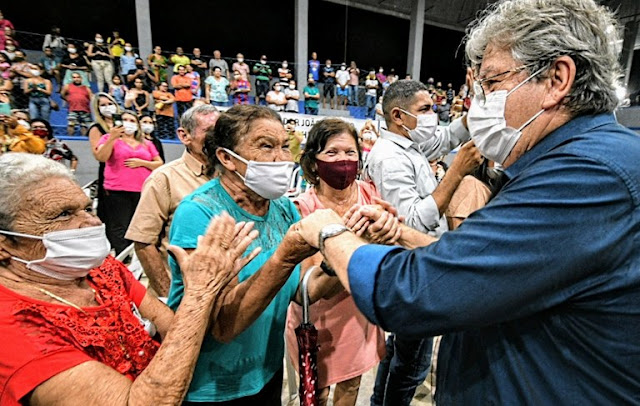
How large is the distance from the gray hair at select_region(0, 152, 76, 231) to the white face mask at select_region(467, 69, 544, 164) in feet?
4.68

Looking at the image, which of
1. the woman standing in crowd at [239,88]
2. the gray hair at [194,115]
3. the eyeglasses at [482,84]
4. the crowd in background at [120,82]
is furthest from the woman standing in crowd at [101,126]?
the woman standing in crowd at [239,88]

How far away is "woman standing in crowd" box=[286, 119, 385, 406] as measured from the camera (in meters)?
2.00

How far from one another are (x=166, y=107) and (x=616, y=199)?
393 inches

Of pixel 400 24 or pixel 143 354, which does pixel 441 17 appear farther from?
pixel 143 354

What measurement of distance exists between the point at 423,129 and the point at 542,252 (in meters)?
1.87

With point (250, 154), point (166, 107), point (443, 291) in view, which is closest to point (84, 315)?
point (250, 154)

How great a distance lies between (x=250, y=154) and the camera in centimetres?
160

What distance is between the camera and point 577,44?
0.86 meters

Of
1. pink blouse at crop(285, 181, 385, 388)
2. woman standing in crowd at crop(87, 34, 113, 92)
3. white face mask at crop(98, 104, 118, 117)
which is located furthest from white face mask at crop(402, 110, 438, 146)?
woman standing in crowd at crop(87, 34, 113, 92)

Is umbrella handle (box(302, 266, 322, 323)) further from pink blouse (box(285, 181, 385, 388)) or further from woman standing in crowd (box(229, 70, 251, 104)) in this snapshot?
woman standing in crowd (box(229, 70, 251, 104))

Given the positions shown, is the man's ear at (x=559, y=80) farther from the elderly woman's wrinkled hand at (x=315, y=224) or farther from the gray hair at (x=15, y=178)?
the gray hair at (x=15, y=178)

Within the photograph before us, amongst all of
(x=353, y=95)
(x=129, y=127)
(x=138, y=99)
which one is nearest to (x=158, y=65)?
(x=138, y=99)

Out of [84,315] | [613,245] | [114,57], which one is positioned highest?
[114,57]

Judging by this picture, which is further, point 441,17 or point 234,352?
point 441,17
